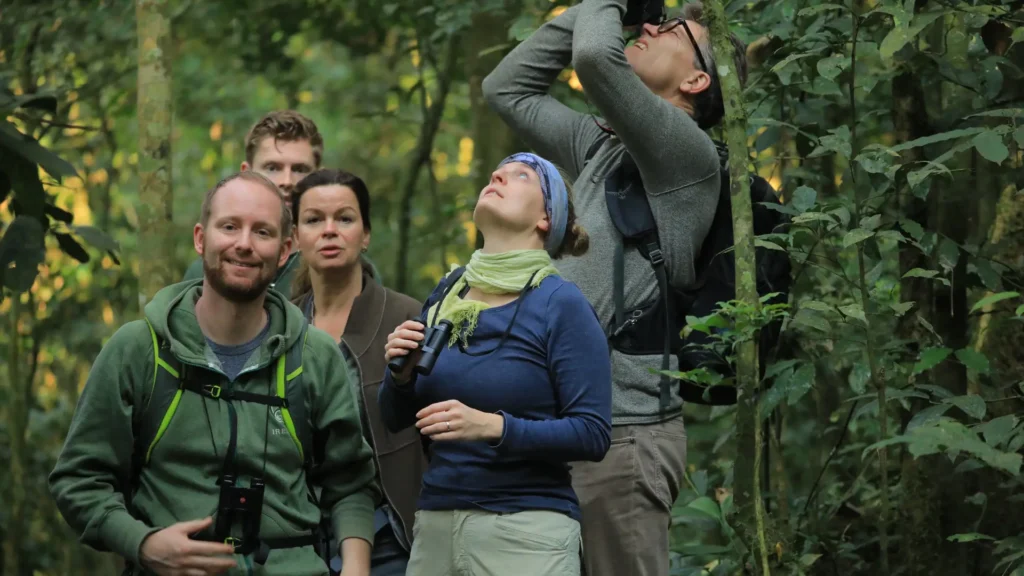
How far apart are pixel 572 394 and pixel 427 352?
395mm

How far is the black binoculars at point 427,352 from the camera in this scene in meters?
3.24

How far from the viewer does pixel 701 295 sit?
390 centimetres

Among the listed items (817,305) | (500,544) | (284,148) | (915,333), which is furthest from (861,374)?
(284,148)

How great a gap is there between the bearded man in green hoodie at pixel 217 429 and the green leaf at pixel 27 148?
1051 mm

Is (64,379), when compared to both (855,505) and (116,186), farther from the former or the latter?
(855,505)

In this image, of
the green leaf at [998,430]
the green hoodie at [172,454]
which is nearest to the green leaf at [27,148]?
the green hoodie at [172,454]

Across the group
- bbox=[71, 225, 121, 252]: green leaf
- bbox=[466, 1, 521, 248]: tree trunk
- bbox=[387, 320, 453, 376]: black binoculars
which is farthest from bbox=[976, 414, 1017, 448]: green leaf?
bbox=[466, 1, 521, 248]: tree trunk

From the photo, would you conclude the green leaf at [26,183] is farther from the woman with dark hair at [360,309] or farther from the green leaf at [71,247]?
the woman with dark hair at [360,309]

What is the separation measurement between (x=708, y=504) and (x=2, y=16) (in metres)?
6.32

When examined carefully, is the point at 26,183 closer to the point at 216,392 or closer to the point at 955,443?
the point at 216,392

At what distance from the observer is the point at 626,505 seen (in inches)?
143

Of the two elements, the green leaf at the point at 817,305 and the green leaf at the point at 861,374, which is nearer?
the green leaf at the point at 817,305

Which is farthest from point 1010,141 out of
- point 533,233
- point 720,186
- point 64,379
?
point 64,379

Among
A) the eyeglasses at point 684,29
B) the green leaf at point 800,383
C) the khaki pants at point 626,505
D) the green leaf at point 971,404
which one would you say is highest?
the eyeglasses at point 684,29
